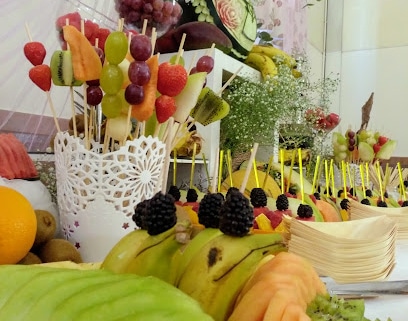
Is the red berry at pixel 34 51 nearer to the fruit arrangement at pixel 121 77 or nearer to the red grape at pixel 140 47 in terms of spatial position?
the fruit arrangement at pixel 121 77

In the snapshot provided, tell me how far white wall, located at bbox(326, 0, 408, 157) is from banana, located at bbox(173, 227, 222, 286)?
4.13 m

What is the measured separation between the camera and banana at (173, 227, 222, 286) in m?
0.46

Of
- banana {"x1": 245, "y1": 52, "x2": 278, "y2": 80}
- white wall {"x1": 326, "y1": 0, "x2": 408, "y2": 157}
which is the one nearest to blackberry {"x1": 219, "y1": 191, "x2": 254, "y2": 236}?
banana {"x1": 245, "y1": 52, "x2": 278, "y2": 80}

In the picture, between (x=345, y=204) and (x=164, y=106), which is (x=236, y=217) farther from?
(x=345, y=204)

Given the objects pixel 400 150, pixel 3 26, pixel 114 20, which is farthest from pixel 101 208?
pixel 400 150

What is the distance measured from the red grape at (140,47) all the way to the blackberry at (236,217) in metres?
0.35

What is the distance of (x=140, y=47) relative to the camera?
0.71m

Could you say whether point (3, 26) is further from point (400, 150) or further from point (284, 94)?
point (400, 150)

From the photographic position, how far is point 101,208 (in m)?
0.80

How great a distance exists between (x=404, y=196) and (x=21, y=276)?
2.24 m

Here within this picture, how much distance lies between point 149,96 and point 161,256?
0.36 meters

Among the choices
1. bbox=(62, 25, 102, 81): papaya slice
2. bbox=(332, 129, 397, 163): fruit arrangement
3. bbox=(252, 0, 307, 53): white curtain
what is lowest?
bbox=(332, 129, 397, 163): fruit arrangement

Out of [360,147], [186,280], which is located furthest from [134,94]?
[360,147]

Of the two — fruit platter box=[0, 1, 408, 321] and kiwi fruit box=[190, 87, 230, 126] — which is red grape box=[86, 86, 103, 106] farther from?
kiwi fruit box=[190, 87, 230, 126]
